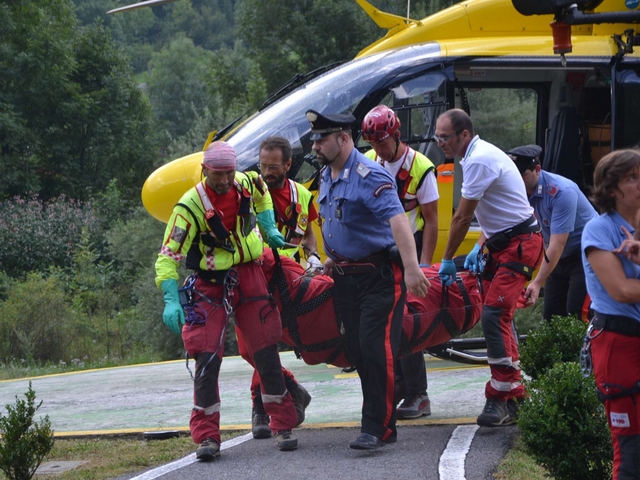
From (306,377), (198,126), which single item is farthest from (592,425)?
(198,126)

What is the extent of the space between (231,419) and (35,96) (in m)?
30.5

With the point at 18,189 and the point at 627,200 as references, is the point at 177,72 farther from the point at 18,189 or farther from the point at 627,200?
the point at 627,200

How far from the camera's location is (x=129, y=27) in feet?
354

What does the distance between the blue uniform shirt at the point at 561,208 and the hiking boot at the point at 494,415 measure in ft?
4.16

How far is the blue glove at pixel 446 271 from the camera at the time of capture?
6.26 m

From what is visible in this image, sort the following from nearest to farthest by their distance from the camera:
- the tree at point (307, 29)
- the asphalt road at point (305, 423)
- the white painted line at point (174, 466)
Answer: the asphalt road at point (305, 423)
the white painted line at point (174, 466)
the tree at point (307, 29)

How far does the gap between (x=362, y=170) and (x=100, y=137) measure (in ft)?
109

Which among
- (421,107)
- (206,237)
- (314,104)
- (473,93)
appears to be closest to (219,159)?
(206,237)

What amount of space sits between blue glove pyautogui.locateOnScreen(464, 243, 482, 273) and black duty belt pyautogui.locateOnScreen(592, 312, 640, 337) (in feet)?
7.54

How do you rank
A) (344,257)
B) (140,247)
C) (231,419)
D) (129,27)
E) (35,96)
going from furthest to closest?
1. (129,27)
2. (35,96)
3. (140,247)
4. (231,419)
5. (344,257)

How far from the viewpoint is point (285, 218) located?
22.6 ft

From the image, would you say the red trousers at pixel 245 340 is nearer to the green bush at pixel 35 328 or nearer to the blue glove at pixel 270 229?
the blue glove at pixel 270 229

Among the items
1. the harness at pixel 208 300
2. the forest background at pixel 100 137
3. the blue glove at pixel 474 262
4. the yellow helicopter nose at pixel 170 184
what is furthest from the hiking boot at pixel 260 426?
the forest background at pixel 100 137

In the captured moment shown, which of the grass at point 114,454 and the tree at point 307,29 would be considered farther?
the tree at point 307,29
